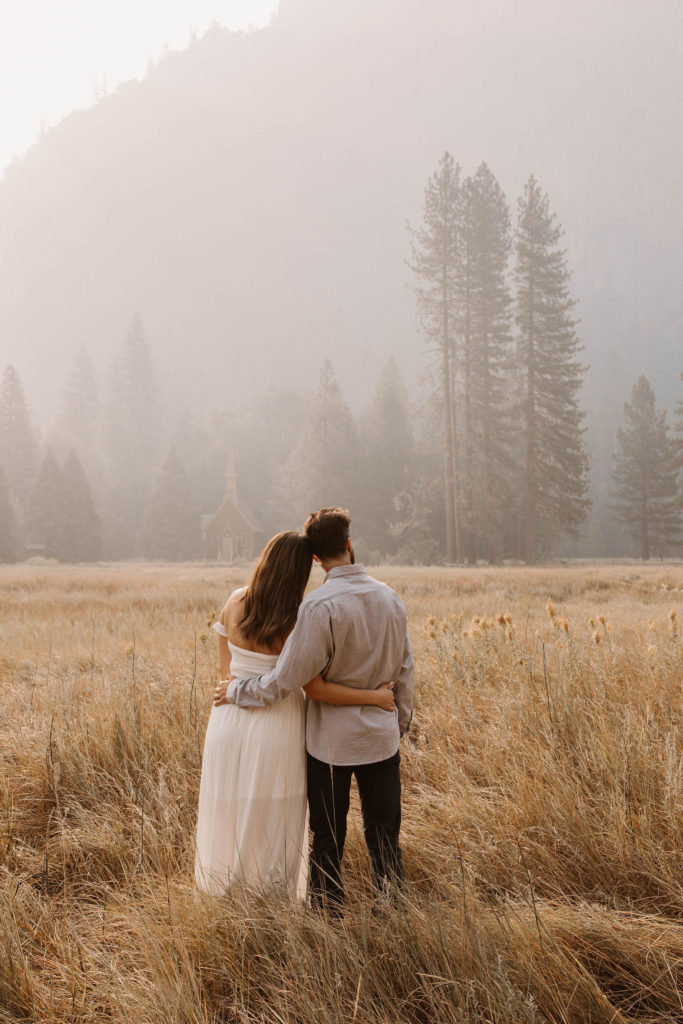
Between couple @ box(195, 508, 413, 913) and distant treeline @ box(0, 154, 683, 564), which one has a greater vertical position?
distant treeline @ box(0, 154, 683, 564)

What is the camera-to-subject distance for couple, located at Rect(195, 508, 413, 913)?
89.2 inches

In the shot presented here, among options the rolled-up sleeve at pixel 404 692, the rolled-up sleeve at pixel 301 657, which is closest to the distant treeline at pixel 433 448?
the rolled-up sleeve at pixel 404 692

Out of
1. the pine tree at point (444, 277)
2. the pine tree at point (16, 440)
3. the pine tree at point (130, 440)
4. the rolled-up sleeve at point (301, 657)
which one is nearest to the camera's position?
the rolled-up sleeve at point (301, 657)

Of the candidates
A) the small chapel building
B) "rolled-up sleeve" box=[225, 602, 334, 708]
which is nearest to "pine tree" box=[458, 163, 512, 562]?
the small chapel building

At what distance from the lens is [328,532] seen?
237cm

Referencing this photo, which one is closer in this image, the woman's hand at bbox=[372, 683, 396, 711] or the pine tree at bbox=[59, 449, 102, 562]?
the woman's hand at bbox=[372, 683, 396, 711]

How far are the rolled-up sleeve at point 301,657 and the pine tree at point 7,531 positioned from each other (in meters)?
49.4

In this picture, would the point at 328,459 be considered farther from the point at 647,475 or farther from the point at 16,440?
the point at 16,440

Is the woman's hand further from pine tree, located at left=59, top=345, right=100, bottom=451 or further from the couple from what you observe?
pine tree, located at left=59, top=345, right=100, bottom=451

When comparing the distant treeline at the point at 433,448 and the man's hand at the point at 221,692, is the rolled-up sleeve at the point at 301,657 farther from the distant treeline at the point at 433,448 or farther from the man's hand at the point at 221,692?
the distant treeline at the point at 433,448

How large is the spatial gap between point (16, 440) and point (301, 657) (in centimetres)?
6949

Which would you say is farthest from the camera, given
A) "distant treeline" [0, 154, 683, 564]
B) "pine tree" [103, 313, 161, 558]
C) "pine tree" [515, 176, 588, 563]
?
"pine tree" [103, 313, 161, 558]

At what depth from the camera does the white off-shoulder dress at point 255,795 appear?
2.33 meters

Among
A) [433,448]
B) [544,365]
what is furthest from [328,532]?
[433,448]
